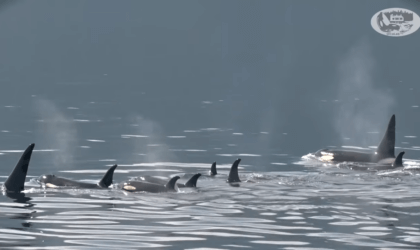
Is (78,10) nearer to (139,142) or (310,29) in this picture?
(310,29)

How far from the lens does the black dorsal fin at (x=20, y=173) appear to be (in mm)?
27750

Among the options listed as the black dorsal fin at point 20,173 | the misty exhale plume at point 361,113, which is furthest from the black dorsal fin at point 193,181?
the misty exhale plume at point 361,113

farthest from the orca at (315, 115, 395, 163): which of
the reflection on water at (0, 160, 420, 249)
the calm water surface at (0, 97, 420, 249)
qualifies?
the reflection on water at (0, 160, 420, 249)

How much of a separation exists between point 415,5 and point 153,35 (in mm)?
46547

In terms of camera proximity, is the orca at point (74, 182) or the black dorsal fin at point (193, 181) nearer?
the orca at point (74, 182)

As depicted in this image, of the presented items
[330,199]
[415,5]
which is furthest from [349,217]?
[415,5]

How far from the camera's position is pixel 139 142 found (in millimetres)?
46750

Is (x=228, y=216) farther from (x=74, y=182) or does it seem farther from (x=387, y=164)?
(x=387, y=164)

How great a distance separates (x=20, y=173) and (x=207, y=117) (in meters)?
35.5

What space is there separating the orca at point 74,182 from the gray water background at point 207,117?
0.71 metres

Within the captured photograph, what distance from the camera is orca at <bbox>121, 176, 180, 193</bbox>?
2836 centimetres

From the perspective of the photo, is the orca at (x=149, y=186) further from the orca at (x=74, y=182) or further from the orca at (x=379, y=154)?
the orca at (x=379, y=154)
